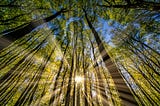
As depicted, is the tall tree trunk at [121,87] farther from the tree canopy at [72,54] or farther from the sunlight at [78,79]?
the sunlight at [78,79]

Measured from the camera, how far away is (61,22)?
413 inches

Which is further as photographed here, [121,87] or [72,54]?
[72,54]

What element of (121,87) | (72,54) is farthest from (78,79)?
(121,87)

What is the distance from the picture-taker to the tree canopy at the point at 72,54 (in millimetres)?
8789

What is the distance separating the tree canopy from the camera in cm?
879

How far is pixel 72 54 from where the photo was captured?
11430 mm

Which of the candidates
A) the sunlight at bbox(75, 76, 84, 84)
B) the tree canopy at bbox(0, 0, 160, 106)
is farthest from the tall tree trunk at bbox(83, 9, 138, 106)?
the sunlight at bbox(75, 76, 84, 84)

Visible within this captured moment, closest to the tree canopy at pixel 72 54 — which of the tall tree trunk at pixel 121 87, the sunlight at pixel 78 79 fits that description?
the sunlight at pixel 78 79

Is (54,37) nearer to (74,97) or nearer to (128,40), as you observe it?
(74,97)

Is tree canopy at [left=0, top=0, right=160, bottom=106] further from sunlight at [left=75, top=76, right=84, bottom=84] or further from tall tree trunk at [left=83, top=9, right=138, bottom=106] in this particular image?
tall tree trunk at [left=83, top=9, right=138, bottom=106]

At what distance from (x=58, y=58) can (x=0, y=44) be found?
8.02 meters

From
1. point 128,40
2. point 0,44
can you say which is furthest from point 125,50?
point 0,44

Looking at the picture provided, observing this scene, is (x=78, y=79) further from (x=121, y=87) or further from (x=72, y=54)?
(x=121, y=87)

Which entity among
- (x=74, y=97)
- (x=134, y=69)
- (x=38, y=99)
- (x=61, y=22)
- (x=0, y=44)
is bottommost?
(x=38, y=99)
